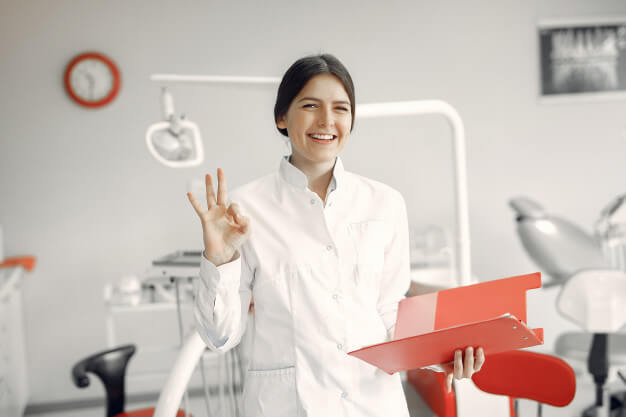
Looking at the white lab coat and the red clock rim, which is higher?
the red clock rim

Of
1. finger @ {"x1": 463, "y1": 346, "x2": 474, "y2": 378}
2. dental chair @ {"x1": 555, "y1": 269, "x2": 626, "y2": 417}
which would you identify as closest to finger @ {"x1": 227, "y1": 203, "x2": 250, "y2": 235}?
finger @ {"x1": 463, "y1": 346, "x2": 474, "y2": 378}

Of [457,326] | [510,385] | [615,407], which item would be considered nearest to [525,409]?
[615,407]

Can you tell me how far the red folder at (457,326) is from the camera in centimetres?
86

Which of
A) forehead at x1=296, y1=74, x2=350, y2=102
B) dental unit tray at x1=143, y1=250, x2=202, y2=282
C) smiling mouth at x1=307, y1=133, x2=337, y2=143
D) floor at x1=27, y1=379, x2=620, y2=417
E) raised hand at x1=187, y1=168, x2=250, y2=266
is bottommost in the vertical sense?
floor at x1=27, y1=379, x2=620, y2=417

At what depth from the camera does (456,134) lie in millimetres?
1510

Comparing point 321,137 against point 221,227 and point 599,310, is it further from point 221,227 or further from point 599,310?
point 599,310

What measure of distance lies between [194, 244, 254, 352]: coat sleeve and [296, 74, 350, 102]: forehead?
13.9 inches

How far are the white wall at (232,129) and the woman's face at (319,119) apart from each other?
7.77ft

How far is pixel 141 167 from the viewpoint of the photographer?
3299 millimetres

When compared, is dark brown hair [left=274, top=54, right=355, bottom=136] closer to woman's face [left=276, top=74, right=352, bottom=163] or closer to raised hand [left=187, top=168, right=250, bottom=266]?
woman's face [left=276, top=74, right=352, bottom=163]

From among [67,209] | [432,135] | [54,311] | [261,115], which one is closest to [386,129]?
[432,135]

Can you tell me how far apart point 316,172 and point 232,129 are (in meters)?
2.35

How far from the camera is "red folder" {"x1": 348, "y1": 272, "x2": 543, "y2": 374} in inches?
33.9

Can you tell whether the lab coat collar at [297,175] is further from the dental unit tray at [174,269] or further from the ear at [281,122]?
the dental unit tray at [174,269]
